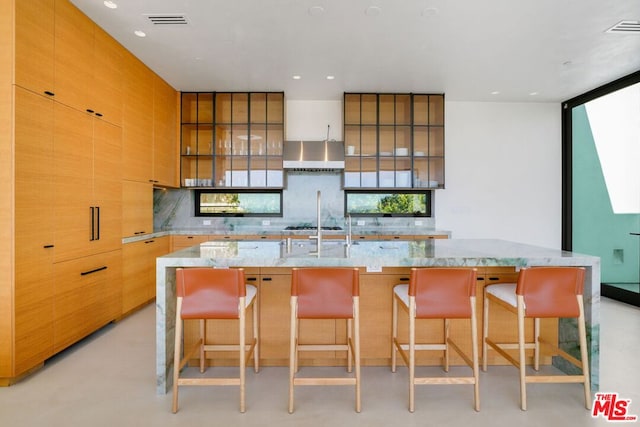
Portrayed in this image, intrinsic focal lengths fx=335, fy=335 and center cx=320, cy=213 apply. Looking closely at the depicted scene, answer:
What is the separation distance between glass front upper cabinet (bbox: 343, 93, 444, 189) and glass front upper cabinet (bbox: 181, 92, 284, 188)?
3.54 ft

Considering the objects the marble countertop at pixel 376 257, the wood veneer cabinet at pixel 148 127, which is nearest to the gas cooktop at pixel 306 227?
the wood veneer cabinet at pixel 148 127

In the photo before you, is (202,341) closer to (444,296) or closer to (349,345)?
(349,345)

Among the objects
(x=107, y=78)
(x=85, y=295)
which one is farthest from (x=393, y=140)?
(x=85, y=295)

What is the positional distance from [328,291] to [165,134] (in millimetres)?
3691

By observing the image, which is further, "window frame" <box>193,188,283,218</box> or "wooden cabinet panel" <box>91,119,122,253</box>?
"window frame" <box>193,188,283,218</box>

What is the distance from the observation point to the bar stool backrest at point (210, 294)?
6.60 feet

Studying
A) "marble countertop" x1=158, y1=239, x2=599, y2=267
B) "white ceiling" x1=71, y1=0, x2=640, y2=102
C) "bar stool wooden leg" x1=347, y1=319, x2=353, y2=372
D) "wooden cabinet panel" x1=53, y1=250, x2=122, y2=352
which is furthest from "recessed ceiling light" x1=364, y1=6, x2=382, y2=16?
"wooden cabinet panel" x1=53, y1=250, x2=122, y2=352

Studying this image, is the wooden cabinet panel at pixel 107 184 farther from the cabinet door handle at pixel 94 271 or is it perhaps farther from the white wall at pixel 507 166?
the white wall at pixel 507 166

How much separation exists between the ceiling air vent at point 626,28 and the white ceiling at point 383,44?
0.07m

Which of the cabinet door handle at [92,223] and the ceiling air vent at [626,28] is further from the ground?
the ceiling air vent at [626,28]

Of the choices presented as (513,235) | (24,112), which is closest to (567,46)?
(513,235)

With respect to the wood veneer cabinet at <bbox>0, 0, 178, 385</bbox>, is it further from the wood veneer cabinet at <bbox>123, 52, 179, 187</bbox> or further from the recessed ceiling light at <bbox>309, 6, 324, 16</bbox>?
the recessed ceiling light at <bbox>309, 6, 324, 16</bbox>

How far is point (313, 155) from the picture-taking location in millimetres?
4848

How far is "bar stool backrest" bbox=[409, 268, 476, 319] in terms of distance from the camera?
80.7 inches
